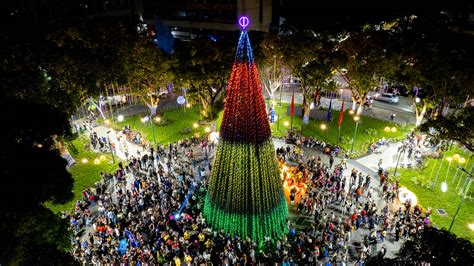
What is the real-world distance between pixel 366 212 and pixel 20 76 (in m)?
28.8

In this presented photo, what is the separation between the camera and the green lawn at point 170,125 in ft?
131

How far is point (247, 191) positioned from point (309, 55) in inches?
774

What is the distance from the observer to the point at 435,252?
9.70 meters

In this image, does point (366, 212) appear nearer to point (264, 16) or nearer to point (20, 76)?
point (20, 76)

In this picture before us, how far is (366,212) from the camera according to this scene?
2608 centimetres

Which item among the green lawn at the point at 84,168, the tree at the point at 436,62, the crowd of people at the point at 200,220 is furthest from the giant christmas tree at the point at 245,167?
the tree at the point at 436,62

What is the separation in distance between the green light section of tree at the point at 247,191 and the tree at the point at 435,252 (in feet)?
37.0

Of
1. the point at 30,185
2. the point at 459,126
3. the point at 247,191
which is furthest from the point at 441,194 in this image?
the point at 30,185

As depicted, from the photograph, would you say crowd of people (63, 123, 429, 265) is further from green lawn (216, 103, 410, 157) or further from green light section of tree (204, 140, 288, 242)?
green lawn (216, 103, 410, 157)

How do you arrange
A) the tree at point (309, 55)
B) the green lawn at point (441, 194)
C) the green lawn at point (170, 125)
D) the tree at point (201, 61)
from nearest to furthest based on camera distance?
the green lawn at point (441, 194) → the tree at point (309, 55) → the tree at point (201, 61) → the green lawn at point (170, 125)

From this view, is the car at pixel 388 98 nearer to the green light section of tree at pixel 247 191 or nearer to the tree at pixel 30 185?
the green light section of tree at pixel 247 191

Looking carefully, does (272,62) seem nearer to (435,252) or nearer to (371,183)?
(371,183)

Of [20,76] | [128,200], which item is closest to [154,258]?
[128,200]

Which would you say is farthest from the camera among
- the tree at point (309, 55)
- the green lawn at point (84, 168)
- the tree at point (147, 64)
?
the tree at point (147, 64)
